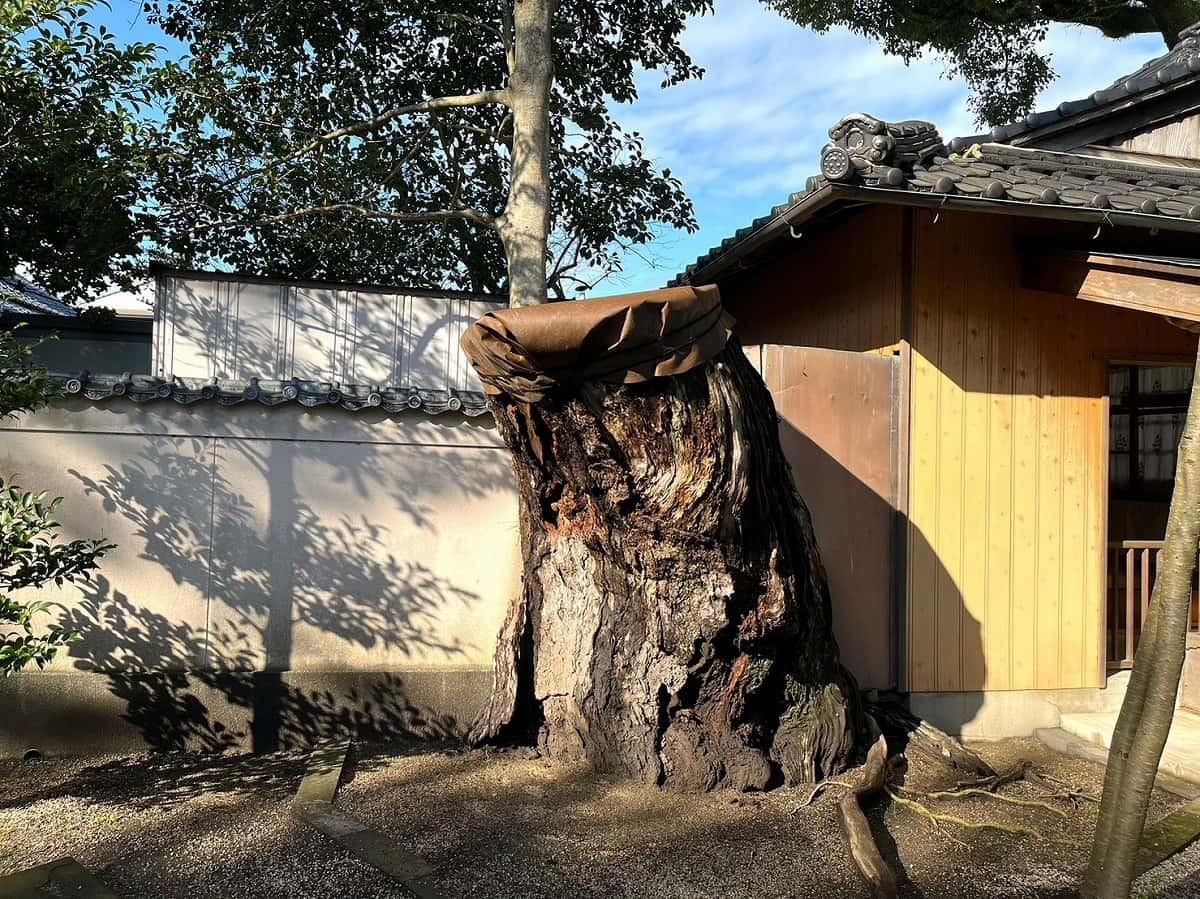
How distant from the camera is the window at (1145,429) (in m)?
8.91

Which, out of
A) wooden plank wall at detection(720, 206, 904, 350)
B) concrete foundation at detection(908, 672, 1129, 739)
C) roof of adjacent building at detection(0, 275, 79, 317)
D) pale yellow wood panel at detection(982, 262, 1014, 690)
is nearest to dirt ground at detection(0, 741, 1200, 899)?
concrete foundation at detection(908, 672, 1129, 739)

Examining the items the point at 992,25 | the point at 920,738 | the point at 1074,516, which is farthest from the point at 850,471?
the point at 992,25

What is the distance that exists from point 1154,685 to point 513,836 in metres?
2.94

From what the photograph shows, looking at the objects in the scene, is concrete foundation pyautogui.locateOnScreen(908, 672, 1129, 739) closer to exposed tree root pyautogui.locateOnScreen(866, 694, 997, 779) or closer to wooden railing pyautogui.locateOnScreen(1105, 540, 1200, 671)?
exposed tree root pyautogui.locateOnScreen(866, 694, 997, 779)

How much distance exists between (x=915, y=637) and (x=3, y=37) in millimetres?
6244

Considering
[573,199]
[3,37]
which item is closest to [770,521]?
[3,37]

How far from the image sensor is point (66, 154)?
7109 millimetres

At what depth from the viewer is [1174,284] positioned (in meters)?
4.77

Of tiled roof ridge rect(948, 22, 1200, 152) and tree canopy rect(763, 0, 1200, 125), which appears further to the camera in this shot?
tree canopy rect(763, 0, 1200, 125)

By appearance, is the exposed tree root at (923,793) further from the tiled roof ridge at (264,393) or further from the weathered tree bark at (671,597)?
the tiled roof ridge at (264,393)

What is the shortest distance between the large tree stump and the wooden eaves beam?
7.45ft

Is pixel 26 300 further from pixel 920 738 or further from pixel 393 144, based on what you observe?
pixel 920 738

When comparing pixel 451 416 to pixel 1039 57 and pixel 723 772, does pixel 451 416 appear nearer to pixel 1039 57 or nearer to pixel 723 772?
pixel 723 772

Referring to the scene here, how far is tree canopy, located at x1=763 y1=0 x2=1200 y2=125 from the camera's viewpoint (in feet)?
41.7
